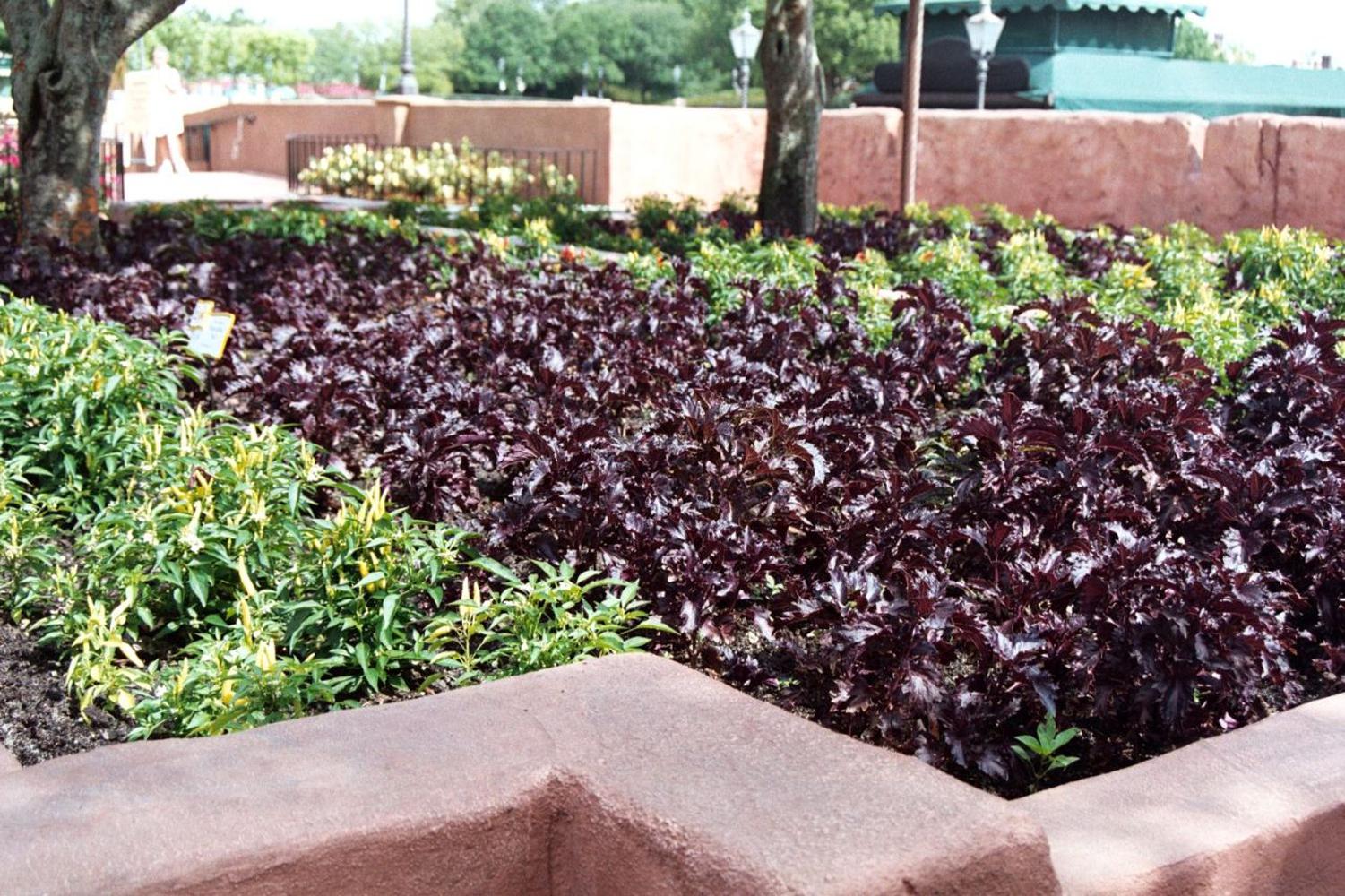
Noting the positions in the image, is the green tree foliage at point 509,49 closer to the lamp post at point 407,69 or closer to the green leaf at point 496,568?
the lamp post at point 407,69

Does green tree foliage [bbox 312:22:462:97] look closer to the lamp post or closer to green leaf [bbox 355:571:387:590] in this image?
the lamp post

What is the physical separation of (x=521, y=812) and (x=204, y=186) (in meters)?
22.6

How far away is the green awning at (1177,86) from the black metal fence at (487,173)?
13556 millimetres

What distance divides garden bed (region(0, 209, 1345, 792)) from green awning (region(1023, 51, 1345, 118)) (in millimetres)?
22976

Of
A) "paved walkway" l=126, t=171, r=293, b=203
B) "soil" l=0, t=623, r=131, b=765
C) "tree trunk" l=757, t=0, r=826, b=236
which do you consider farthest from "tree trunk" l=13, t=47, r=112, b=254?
"paved walkway" l=126, t=171, r=293, b=203

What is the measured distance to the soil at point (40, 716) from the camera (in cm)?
345

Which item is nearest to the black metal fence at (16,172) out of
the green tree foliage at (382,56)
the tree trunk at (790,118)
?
the tree trunk at (790,118)

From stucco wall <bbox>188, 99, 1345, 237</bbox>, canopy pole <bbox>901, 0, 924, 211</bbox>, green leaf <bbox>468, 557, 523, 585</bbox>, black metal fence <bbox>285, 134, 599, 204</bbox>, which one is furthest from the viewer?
black metal fence <bbox>285, 134, 599, 204</bbox>

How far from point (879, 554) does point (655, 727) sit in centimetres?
146

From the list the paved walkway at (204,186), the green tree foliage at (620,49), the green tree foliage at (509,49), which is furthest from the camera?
the green tree foliage at (509,49)

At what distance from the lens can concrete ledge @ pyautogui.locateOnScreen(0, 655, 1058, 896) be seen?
7.18 ft

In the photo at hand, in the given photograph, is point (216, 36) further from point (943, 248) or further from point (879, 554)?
point (879, 554)

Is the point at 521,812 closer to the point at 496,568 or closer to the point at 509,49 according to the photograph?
the point at 496,568

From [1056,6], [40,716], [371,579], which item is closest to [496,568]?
[371,579]
